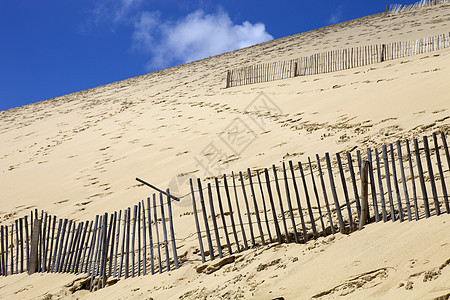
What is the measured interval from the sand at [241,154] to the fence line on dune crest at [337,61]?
72cm

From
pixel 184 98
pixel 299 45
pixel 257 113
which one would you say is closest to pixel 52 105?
pixel 184 98

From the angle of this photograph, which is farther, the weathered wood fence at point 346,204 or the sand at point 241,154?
the weathered wood fence at point 346,204

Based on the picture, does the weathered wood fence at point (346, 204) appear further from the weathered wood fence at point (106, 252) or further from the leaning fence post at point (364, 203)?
the weathered wood fence at point (106, 252)

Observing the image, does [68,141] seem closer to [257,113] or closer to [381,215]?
[257,113]

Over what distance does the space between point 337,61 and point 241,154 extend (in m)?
7.89

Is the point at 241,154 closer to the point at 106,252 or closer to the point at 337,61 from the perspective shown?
the point at 106,252

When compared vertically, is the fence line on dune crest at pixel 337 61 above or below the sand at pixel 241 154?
above

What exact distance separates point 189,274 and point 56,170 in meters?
7.38

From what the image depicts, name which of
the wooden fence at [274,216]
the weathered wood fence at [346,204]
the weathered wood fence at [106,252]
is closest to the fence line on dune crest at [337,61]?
the wooden fence at [274,216]

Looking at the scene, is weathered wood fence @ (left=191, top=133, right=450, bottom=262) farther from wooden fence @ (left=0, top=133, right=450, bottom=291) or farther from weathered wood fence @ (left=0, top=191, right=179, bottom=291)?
weathered wood fence @ (left=0, top=191, right=179, bottom=291)

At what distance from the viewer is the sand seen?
3426 mm

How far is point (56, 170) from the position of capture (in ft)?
35.8

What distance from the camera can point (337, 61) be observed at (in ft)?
49.0

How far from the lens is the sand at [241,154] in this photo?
343cm
